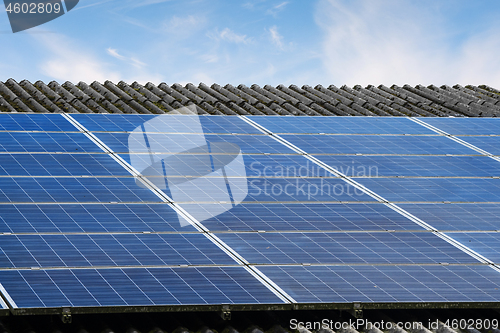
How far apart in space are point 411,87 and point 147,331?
61.2 feet

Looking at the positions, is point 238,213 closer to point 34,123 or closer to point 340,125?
point 340,125

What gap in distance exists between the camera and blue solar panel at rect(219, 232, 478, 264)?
11.5 m

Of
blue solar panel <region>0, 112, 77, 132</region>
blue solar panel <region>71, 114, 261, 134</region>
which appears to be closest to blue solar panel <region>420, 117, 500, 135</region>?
blue solar panel <region>71, 114, 261, 134</region>

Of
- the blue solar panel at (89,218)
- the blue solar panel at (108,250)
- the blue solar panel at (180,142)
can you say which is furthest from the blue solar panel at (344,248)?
the blue solar panel at (180,142)

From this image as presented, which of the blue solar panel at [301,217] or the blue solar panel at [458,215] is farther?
the blue solar panel at [458,215]

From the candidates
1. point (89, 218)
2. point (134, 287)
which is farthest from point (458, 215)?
point (89, 218)

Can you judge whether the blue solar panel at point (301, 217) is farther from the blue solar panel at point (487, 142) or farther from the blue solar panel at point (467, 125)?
the blue solar panel at point (467, 125)

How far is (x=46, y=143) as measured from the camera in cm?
1477

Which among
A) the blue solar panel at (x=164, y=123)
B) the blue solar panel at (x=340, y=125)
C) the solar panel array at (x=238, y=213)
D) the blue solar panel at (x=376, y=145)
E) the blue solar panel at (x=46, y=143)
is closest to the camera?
the solar panel array at (x=238, y=213)

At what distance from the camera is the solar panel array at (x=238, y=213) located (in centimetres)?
1059

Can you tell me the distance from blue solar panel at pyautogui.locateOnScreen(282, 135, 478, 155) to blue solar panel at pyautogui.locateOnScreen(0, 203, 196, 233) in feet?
15.8

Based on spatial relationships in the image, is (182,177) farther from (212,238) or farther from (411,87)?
(411,87)

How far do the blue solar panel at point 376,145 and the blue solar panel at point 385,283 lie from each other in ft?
16.1

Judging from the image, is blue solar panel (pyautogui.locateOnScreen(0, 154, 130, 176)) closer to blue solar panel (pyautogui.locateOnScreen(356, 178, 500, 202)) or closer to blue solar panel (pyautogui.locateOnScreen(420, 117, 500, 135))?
blue solar panel (pyautogui.locateOnScreen(356, 178, 500, 202))
